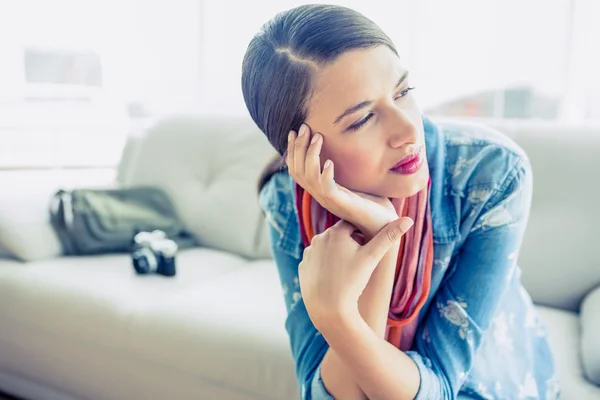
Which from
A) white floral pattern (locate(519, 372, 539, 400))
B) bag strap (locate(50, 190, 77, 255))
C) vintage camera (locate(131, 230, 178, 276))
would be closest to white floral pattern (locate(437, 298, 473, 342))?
white floral pattern (locate(519, 372, 539, 400))

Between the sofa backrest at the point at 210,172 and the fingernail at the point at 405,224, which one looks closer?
the fingernail at the point at 405,224

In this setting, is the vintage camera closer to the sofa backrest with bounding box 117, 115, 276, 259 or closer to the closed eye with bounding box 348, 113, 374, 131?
the sofa backrest with bounding box 117, 115, 276, 259

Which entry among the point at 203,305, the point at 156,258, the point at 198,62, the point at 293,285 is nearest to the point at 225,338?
the point at 203,305

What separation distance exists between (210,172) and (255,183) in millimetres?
250

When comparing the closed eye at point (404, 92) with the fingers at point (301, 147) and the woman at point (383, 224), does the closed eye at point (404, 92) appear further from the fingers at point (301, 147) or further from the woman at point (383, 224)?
the fingers at point (301, 147)

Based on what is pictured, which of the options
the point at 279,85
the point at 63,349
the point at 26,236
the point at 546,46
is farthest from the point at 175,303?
the point at 546,46

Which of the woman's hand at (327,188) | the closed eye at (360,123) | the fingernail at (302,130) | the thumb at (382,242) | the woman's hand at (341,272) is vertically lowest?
the woman's hand at (341,272)

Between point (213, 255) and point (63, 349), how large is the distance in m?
0.56

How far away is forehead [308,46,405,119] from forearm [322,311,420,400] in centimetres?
30

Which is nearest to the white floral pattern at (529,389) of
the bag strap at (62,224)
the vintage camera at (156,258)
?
the vintage camera at (156,258)

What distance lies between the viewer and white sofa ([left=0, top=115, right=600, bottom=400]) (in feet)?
4.45

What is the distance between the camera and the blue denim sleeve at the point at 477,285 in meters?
0.92

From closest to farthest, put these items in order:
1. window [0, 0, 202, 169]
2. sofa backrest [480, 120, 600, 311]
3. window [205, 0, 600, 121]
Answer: sofa backrest [480, 120, 600, 311]
window [205, 0, 600, 121]
window [0, 0, 202, 169]

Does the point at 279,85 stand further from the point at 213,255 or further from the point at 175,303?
the point at 213,255
